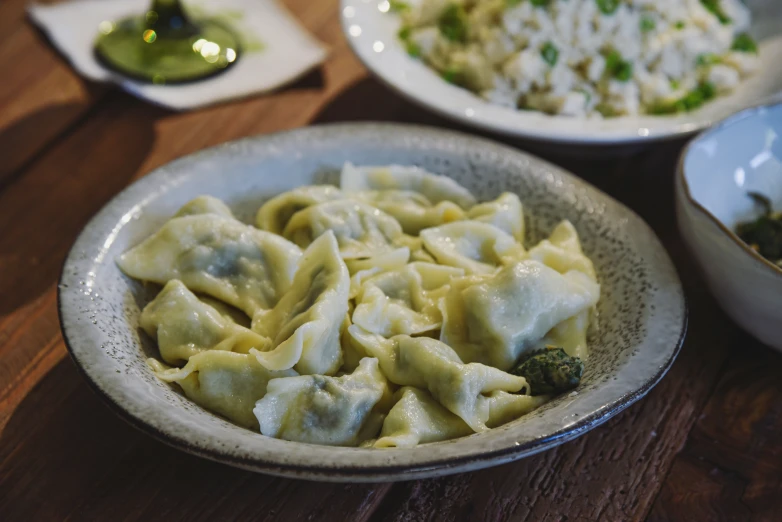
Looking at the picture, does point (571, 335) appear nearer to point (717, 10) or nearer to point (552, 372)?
point (552, 372)

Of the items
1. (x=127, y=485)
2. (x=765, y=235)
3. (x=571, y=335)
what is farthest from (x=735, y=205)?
(x=127, y=485)

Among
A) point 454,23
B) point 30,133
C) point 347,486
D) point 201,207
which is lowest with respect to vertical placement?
point 347,486

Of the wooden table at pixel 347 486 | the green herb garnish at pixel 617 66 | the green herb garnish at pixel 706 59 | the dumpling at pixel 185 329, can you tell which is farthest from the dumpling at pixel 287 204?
the green herb garnish at pixel 706 59

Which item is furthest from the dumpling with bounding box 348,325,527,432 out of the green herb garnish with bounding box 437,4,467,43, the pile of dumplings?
the green herb garnish with bounding box 437,4,467,43

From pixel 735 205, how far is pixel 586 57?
729mm

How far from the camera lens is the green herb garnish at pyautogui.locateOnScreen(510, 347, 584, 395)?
150 centimetres

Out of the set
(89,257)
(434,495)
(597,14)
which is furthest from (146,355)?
(597,14)

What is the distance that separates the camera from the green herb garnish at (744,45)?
105 inches

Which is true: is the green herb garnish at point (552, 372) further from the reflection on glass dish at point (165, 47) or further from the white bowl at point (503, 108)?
the reflection on glass dish at point (165, 47)

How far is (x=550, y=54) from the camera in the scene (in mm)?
2402

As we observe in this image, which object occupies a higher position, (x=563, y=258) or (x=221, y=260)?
(x=221, y=260)

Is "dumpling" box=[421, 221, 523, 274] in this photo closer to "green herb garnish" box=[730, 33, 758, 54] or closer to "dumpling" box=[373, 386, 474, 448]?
"dumpling" box=[373, 386, 474, 448]

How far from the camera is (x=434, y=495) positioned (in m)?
1.47

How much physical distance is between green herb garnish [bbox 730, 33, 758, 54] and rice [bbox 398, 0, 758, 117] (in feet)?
0.30
